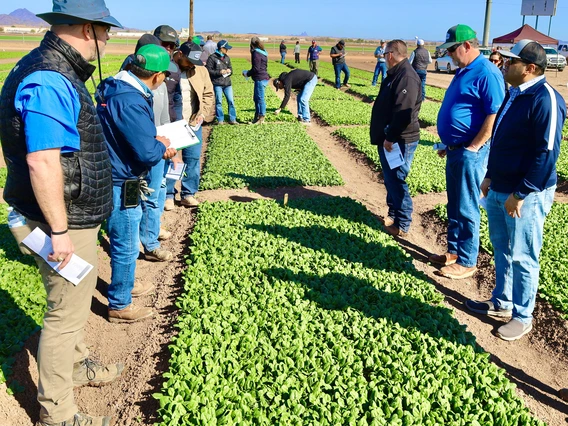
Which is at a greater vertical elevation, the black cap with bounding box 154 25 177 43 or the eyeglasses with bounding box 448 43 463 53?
the black cap with bounding box 154 25 177 43

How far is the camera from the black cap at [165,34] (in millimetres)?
6617

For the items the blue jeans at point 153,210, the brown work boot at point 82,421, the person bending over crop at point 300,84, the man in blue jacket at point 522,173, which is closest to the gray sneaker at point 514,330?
the man in blue jacket at point 522,173

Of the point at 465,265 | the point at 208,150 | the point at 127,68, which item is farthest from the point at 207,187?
the point at 465,265

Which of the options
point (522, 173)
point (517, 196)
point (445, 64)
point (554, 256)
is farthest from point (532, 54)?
point (445, 64)

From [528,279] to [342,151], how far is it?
27.2 ft

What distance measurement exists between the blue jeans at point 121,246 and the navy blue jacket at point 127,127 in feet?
0.85

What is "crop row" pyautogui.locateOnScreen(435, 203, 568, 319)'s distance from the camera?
536 cm

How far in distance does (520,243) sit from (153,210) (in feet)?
14.0

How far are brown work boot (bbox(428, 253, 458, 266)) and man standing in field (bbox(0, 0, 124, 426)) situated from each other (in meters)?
4.45

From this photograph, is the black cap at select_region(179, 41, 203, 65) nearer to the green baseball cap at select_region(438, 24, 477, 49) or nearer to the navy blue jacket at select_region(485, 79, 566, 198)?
the green baseball cap at select_region(438, 24, 477, 49)

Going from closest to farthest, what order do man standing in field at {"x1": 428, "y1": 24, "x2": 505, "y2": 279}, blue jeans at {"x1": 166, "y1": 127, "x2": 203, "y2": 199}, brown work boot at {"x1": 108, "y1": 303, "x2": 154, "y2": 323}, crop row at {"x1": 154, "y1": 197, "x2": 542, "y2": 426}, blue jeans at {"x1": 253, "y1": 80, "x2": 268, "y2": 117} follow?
crop row at {"x1": 154, "y1": 197, "x2": 542, "y2": 426} → brown work boot at {"x1": 108, "y1": 303, "x2": 154, "y2": 323} → man standing in field at {"x1": 428, "y1": 24, "x2": 505, "y2": 279} → blue jeans at {"x1": 166, "y1": 127, "x2": 203, "y2": 199} → blue jeans at {"x1": 253, "y1": 80, "x2": 268, "y2": 117}

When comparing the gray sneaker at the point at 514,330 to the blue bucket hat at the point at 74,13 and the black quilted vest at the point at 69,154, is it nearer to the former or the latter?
the black quilted vest at the point at 69,154

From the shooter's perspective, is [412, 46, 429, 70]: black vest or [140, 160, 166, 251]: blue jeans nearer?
[140, 160, 166, 251]: blue jeans

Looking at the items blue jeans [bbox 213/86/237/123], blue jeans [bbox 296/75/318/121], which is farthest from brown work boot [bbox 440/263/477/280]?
blue jeans [bbox 213/86/237/123]
